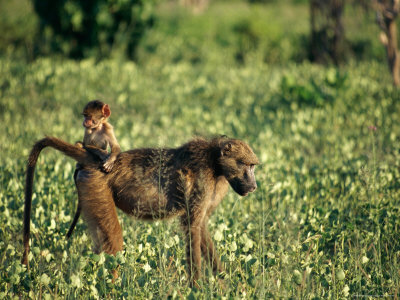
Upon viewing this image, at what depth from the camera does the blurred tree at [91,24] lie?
972 cm

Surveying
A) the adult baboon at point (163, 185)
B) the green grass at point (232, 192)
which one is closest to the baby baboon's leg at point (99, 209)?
the adult baboon at point (163, 185)

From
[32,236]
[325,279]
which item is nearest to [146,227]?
[32,236]

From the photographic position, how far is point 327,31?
1186 centimetres

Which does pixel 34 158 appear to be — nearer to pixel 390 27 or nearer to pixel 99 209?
pixel 99 209

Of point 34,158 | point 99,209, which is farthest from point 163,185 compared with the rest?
point 34,158

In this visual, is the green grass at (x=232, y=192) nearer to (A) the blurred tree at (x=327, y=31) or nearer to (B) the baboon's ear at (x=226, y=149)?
(B) the baboon's ear at (x=226, y=149)

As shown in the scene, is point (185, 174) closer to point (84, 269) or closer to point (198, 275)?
point (198, 275)

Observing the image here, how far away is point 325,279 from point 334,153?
305 centimetres

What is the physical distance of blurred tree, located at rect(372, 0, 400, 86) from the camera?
8.02 metres

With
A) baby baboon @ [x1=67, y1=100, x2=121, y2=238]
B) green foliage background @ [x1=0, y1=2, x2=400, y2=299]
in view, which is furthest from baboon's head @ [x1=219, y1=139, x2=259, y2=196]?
baby baboon @ [x1=67, y1=100, x2=121, y2=238]

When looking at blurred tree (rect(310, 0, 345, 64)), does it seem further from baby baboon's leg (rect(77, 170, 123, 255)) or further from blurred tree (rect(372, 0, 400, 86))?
baby baboon's leg (rect(77, 170, 123, 255))

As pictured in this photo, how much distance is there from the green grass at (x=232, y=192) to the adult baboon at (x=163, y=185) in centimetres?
14

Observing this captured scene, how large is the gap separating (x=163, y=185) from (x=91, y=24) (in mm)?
7683

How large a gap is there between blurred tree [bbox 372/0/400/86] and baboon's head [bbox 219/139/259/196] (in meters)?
5.94
